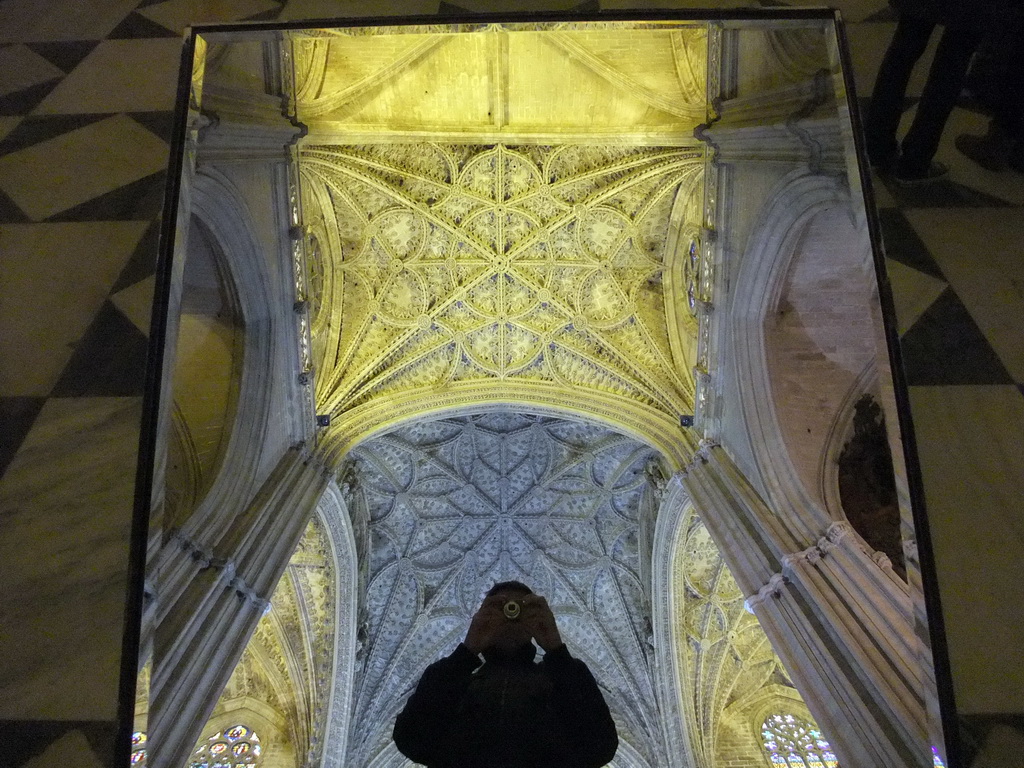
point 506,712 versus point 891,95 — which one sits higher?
point 891,95

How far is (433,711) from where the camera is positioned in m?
1.94

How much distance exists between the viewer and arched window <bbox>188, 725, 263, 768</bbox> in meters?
9.38

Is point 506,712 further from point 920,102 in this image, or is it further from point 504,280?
point 504,280

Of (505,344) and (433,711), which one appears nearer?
(433,711)

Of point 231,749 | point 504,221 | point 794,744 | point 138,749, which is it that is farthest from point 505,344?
point 138,749

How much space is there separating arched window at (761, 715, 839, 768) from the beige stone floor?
389 inches

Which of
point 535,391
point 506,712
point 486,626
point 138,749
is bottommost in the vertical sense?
point 138,749

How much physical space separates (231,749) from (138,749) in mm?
9845

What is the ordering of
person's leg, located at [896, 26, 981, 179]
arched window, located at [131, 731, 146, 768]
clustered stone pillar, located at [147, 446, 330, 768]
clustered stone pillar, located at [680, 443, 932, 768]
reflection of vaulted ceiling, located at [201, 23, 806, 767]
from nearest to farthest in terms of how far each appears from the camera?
arched window, located at [131, 731, 146, 768] < person's leg, located at [896, 26, 981, 179] < clustered stone pillar, located at [680, 443, 932, 768] < clustered stone pillar, located at [147, 446, 330, 768] < reflection of vaulted ceiling, located at [201, 23, 806, 767]

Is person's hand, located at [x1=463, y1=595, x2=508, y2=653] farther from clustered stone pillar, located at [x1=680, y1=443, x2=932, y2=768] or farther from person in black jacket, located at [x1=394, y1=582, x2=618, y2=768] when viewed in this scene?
clustered stone pillar, located at [x1=680, y1=443, x2=932, y2=768]

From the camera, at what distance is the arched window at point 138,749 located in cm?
153

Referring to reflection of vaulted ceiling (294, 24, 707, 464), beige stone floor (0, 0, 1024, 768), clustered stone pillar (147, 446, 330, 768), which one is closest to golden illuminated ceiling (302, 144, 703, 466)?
reflection of vaulted ceiling (294, 24, 707, 464)

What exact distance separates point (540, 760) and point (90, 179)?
2.62m

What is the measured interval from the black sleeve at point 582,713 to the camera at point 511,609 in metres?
0.17
